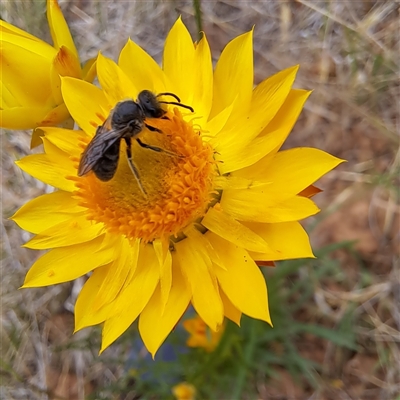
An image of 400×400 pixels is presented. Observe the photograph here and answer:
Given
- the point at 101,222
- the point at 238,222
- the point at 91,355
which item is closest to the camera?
the point at 238,222

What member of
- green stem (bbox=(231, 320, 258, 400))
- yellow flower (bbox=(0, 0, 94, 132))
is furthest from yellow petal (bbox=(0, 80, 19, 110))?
green stem (bbox=(231, 320, 258, 400))

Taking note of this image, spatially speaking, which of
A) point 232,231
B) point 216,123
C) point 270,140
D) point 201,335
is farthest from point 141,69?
point 201,335

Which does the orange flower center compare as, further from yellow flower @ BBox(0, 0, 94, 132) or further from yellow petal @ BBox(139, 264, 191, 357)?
yellow flower @ BBox(0, 0, 94, 132)

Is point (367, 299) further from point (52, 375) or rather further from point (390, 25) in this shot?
point (52, 375)

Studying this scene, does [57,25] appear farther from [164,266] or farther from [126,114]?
[164,266]

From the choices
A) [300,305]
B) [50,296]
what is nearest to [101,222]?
[300,305]

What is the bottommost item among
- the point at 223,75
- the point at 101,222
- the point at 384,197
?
the point at 384,197

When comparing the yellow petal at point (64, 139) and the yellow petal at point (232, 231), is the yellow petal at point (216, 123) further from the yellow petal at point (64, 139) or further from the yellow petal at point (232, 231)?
the yellow petal at point (64, 139)
